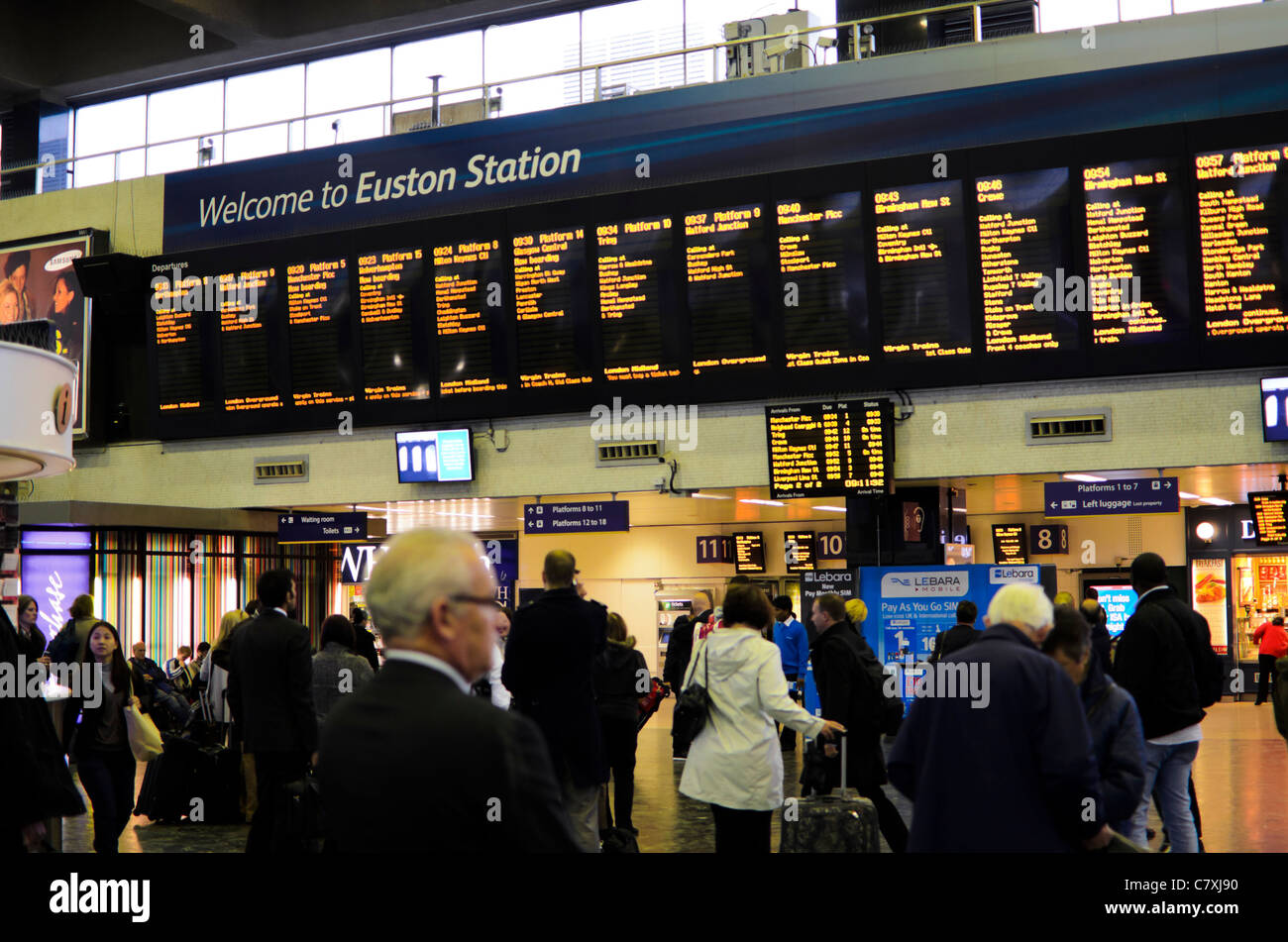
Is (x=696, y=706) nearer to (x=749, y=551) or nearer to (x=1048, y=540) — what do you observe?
(x=749, y=551)

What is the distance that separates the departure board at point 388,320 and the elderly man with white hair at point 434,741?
1265 centimetres

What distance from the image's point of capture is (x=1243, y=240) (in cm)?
1136

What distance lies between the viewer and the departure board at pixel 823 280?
1271 centimetres

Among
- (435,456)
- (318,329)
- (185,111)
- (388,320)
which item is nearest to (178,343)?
(318,329)

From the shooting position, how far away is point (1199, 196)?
11.5 m

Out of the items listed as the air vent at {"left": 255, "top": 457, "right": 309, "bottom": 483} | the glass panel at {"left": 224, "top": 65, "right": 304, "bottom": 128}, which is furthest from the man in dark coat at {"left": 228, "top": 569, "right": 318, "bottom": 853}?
the glass panel at {"left": 224, "top": 65, "right": 304, "bottom": 128}

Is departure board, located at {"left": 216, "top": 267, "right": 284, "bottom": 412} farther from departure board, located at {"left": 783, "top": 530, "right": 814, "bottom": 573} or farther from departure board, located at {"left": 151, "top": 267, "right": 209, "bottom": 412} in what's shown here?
departure board, located at {"left": 783, "top": 530, "right": 814, "bottom": 573}

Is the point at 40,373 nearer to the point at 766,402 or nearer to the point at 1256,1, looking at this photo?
the point at 766,402

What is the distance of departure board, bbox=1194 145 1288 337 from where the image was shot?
11.3 meters

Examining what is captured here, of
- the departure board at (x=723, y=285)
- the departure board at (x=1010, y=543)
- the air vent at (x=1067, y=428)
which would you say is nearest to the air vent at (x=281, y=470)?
the departure board at (x=723, y=285)

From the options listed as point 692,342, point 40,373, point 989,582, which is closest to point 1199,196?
point 989,582

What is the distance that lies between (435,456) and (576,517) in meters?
2.08

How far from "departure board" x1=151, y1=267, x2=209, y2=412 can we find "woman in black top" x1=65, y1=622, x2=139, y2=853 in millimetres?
8981
